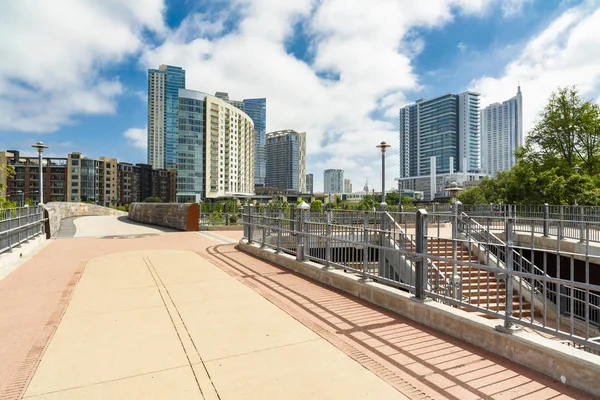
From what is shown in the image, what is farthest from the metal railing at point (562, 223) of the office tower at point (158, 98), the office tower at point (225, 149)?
the office tower at point (158, 98)

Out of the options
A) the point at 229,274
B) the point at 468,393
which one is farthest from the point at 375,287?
the point at 229,274

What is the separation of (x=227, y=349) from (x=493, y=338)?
3.04 meters

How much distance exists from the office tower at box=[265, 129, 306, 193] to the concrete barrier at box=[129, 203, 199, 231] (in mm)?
162913

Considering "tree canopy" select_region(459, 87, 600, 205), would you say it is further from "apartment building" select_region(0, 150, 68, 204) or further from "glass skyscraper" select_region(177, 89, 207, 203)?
"apartment building" select_region(0, 150, 68, 204)

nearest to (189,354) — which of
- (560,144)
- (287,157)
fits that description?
(560,144)

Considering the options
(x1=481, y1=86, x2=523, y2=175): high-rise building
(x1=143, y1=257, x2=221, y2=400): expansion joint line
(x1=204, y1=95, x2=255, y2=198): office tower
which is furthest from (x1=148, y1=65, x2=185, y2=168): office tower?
(x1=481, y1=86, x2=523, y2=175): high-rise building

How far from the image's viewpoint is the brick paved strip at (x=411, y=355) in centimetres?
300

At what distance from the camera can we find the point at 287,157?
190m

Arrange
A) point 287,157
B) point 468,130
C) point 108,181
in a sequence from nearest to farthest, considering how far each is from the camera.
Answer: point 108,181, point 468,130, point 287,157

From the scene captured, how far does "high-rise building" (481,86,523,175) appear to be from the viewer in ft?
612

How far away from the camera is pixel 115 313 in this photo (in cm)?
507

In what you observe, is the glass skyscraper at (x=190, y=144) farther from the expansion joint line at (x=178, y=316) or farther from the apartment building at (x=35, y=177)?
the expansion joint line at (x=178, y=316)

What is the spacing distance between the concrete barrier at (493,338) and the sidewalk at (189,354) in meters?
1.54

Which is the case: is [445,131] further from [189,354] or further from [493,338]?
[189,354]
